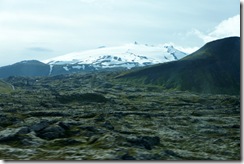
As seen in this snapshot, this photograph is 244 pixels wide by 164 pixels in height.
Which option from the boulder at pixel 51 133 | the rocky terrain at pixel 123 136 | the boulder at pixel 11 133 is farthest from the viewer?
the boulder at pixel 51 133

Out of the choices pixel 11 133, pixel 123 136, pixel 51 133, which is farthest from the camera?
pixel 51 133

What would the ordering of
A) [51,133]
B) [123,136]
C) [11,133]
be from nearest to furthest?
[11,133] < [123,136] < [51,133]

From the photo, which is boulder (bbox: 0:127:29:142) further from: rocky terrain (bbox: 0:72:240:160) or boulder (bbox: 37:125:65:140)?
boulder (bbox: 37:125:65:140)

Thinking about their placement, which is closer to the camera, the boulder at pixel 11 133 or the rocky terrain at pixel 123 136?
the rocky terrain at pixel 123 136

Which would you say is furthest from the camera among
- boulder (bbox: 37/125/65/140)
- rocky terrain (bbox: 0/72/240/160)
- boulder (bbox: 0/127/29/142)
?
boulder (bbox: 37/125/65/140)

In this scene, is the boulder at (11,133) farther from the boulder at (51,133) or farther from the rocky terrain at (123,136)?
the boulder at (51,133)

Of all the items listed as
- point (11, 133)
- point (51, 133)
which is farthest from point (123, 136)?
point (11, 133)

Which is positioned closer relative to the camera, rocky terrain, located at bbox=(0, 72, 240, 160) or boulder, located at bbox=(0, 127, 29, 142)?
rocky terrain, located at bbox=(0, 72, 240, 160)

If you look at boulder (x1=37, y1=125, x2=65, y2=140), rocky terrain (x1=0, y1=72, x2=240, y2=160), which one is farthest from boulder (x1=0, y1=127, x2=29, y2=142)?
boulder (x1=37, y1=125, x2=65, y2=140)

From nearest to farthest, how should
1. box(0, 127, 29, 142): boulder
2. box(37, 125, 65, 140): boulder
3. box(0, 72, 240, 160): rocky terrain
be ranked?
box(0, 72, 240, 160): rocky terrain
box(0, 127, 29, 142): boulder
box(37, 125, 65, 140): boulder

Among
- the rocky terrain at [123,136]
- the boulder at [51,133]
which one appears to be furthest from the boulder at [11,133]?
the boulder at [51,133]

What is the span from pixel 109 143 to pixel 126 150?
977 cm

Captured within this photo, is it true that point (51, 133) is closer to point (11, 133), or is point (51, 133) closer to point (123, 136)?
point (11, 133)

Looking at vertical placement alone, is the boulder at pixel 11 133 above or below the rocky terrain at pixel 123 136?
above
